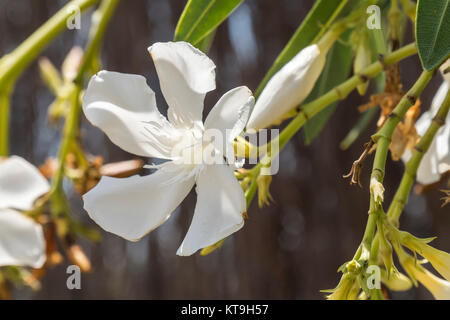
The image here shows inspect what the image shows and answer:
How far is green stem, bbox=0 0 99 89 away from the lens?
624mm

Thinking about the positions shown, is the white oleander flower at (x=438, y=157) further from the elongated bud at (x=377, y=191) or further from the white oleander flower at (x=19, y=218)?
the white oleander flower at (x=19, y=218)

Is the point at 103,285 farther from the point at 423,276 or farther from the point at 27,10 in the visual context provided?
the point at 423,276

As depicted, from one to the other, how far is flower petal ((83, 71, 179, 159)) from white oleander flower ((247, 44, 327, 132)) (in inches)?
2.9

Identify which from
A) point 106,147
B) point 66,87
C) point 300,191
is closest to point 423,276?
point 66,87

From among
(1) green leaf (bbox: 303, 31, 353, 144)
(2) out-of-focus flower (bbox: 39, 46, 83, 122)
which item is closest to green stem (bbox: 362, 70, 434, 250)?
(1) green leaf (bbox: 303, 31, 353, 144)

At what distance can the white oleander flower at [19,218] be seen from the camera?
0.62 m

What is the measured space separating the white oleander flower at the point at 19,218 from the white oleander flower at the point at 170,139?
0.26 meters

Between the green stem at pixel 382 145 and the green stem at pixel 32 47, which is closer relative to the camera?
the green stem at pixel 382 145

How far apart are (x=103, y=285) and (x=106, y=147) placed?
327 millimetres

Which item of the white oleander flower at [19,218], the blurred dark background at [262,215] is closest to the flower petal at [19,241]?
the white oleander flower at [19,218]

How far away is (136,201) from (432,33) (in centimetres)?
21

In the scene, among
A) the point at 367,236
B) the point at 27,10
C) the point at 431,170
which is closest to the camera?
the point at 367,236

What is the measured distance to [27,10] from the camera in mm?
1586

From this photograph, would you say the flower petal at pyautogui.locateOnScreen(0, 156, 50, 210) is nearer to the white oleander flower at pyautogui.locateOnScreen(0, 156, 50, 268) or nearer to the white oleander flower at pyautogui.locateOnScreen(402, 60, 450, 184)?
the white oleander flower at pyautogui.locateOnScreen(0, 156, 50, 268)
